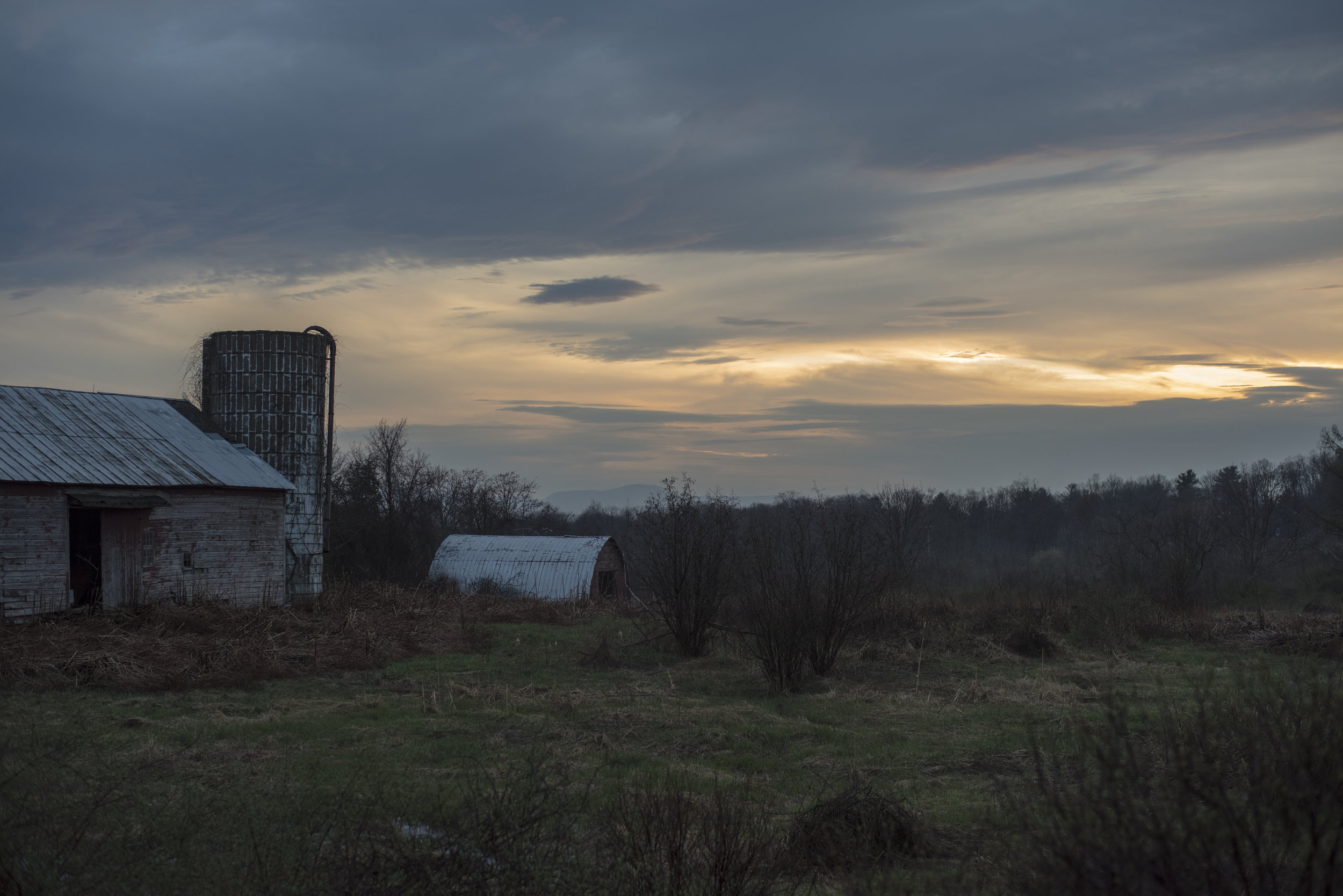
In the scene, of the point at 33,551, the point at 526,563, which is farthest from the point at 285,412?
the point at 526,563

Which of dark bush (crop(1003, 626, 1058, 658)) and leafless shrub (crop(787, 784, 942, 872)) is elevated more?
leafless shrub (crop(787, 784, 942, 872))

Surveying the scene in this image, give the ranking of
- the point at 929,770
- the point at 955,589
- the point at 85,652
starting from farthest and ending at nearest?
the point at 955,589 → the point at 85,652 → the point at 929,770

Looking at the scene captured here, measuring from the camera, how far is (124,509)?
17.0 m

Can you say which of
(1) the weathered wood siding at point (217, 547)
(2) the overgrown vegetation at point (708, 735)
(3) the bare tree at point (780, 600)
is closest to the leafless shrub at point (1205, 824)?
(2) the overgrown vegetation at point (708, 735)

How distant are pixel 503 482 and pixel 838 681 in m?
39.5

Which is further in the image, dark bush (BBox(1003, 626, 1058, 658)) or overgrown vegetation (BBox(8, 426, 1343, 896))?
dark bush (BBox(1003, 626, 1058, 658))

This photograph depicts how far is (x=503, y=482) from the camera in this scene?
51906mm

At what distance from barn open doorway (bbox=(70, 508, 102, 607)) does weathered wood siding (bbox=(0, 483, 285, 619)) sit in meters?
0.25

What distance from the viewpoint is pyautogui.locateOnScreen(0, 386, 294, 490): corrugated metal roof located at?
16.6 m

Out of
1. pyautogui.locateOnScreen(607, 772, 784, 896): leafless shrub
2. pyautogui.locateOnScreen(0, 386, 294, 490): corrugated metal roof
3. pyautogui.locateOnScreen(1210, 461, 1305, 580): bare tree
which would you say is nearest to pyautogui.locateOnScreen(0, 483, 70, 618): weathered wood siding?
pyautogui.locateOnScreen(0, 386, 294, 490): corrugated metal roof

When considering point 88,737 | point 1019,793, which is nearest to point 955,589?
point 1019,793

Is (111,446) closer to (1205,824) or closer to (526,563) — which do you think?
(526,563)

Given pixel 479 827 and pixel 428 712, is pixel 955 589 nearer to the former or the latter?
pixel 428 712

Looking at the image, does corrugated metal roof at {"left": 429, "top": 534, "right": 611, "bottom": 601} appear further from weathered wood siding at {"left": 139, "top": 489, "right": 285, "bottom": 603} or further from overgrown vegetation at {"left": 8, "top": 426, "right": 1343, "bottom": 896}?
weathered wood siding at {"left": 139, "top": 489, "right": 285, "bottom": 603}
